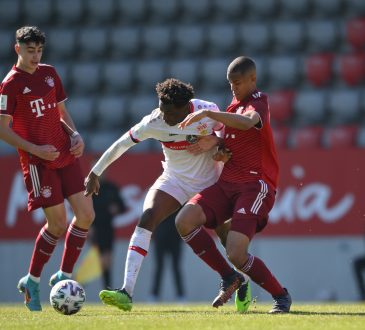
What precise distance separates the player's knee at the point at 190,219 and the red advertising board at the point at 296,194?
5237 millimetres

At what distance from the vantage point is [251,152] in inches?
336

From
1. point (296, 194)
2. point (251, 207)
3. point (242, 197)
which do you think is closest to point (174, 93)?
point (242, 197)

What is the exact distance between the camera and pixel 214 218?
8.59m

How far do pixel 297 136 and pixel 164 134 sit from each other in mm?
7787

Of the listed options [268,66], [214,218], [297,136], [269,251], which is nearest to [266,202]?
[214,218]

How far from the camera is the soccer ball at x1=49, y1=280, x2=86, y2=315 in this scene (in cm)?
839

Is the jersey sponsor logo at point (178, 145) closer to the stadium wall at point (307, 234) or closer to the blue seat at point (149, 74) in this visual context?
the stadium wall at point (307, 234)

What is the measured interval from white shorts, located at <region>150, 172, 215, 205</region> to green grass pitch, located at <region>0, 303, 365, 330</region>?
0.99m

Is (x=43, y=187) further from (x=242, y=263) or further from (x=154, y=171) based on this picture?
(x=154, y=171)

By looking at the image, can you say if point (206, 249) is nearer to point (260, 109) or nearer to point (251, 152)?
point (251, 152)

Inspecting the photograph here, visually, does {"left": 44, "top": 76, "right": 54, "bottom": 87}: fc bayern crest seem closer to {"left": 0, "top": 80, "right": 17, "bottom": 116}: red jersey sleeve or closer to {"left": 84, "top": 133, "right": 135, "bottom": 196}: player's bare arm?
{"left": 0, "top": 80, "right": 17, "bottom": 116}: red jersey sleeve

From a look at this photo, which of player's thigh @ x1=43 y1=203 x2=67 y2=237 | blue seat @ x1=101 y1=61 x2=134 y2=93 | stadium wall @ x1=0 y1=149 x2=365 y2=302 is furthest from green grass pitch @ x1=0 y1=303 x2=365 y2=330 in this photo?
blue seat @ x1=101 y1=61 x2=134 y2=93

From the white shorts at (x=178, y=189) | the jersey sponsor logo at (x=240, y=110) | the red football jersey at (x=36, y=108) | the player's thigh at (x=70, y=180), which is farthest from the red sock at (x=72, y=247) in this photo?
the jersey sponsor logo at (x=240, y=110)

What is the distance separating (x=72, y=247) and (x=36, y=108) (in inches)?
50.8
